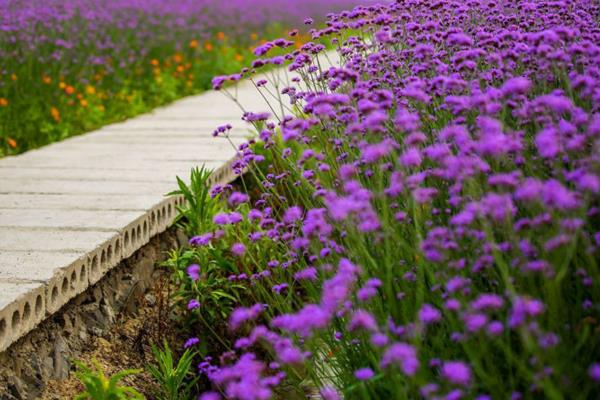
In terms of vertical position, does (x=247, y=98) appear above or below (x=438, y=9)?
below

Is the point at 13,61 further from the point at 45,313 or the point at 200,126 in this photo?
the point at 45,313

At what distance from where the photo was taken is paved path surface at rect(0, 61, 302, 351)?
2619mm

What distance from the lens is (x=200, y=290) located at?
10.3ft

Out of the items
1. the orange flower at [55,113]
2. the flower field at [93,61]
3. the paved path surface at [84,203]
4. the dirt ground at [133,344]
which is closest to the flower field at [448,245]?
the dirt ground at [133,344]

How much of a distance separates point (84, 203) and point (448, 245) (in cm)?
233

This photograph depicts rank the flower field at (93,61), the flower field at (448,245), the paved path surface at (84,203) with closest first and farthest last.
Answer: the flower field at (448,245) → the paved path surface at (84,203) → the flower field at (93,61)

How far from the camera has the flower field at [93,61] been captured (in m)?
5.79

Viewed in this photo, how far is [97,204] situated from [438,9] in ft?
5.50

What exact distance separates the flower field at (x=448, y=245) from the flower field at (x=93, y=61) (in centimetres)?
221

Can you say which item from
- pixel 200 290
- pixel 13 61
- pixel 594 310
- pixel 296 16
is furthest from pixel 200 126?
pixel 296 16

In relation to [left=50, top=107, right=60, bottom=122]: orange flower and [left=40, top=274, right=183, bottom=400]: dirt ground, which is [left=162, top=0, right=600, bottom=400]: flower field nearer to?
[left=40, top=274, right=183, bottom=400]: dirt ground

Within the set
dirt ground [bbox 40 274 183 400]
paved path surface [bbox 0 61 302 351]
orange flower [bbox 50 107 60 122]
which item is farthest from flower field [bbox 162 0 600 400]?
orange flower [bbox 50 107 60 122]

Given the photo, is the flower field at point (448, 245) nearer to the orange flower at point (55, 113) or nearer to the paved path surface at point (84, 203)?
the paved path surface at point (84, 203)

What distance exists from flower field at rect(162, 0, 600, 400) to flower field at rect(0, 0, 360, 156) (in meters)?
2.21
